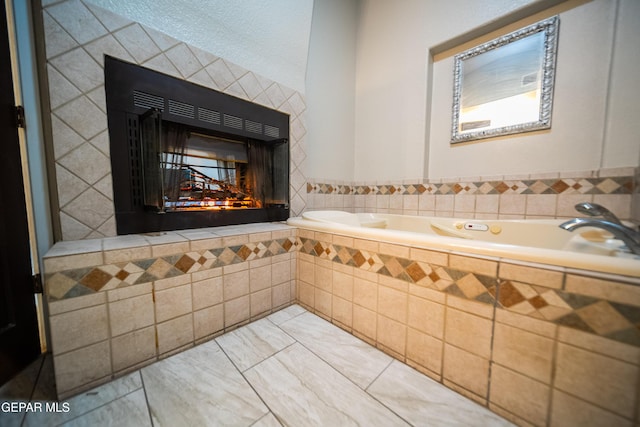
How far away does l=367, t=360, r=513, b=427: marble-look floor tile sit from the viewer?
2.31 feet

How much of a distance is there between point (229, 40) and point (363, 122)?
1.55 metres

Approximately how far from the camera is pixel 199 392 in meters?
0.80

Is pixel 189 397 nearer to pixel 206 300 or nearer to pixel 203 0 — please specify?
pixel 206 300

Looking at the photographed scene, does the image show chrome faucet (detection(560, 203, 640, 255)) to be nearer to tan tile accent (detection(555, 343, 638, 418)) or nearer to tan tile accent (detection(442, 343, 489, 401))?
tan tile accent (detection(555, 343, 638, 418))

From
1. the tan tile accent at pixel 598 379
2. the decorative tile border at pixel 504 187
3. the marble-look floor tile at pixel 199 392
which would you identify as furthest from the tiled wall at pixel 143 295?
the tan tile accent at pixel 598 379

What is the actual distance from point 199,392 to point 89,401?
0.39 metres

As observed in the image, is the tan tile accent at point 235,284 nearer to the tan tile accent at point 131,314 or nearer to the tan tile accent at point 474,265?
the tan tile accent at point 131,314

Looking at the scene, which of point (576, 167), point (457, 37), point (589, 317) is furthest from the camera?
point (457, 37)

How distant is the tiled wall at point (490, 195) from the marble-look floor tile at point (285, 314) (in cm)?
101

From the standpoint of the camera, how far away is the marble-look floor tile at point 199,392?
0.71 meters

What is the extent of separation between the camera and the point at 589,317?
0.60 metres

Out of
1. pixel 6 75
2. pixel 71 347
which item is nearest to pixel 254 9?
pixel 6 75

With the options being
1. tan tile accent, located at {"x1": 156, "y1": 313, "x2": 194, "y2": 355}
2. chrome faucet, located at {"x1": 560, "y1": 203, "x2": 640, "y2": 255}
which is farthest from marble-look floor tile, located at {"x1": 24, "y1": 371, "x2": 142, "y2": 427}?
chrome faucet, located at {"x1": 560, "y1": 203, "x2": 640, "y2": 255}

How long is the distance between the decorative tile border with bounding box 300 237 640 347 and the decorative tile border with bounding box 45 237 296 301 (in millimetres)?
762
